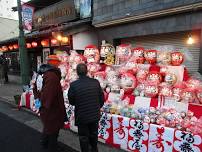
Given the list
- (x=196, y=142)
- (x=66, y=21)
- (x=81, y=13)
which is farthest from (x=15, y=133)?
(x=66, y=21)

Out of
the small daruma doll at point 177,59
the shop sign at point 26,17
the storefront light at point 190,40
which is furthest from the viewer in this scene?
the shop sign at point 26,17

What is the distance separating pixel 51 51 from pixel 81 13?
3423 mm

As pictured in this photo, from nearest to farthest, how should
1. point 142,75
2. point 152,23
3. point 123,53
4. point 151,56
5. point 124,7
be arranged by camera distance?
1. point 142,75
2. point 151,56
3. point 123,53
4. point 152,23
5. point 124,7

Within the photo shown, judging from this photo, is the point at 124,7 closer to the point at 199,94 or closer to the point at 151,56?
the point at 151,56

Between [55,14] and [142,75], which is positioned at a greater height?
[55,14]

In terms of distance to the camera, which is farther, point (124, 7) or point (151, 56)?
point (124, 7)

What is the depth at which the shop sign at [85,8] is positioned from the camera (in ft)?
47.2

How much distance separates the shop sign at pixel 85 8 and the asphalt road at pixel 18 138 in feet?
24.8

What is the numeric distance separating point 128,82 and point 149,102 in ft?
2.87

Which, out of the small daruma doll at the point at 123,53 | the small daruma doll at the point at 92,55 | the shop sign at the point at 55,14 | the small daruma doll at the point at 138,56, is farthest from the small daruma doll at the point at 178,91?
the shop sign at the point at 55,14

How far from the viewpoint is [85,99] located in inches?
209

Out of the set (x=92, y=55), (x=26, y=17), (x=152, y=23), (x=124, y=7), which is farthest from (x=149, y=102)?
(x=26, y=17)

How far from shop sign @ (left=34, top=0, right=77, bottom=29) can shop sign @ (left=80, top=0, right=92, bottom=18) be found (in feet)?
2.83

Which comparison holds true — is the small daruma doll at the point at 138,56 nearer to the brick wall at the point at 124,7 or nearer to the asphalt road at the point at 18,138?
the brick wall at the point at 124,7
